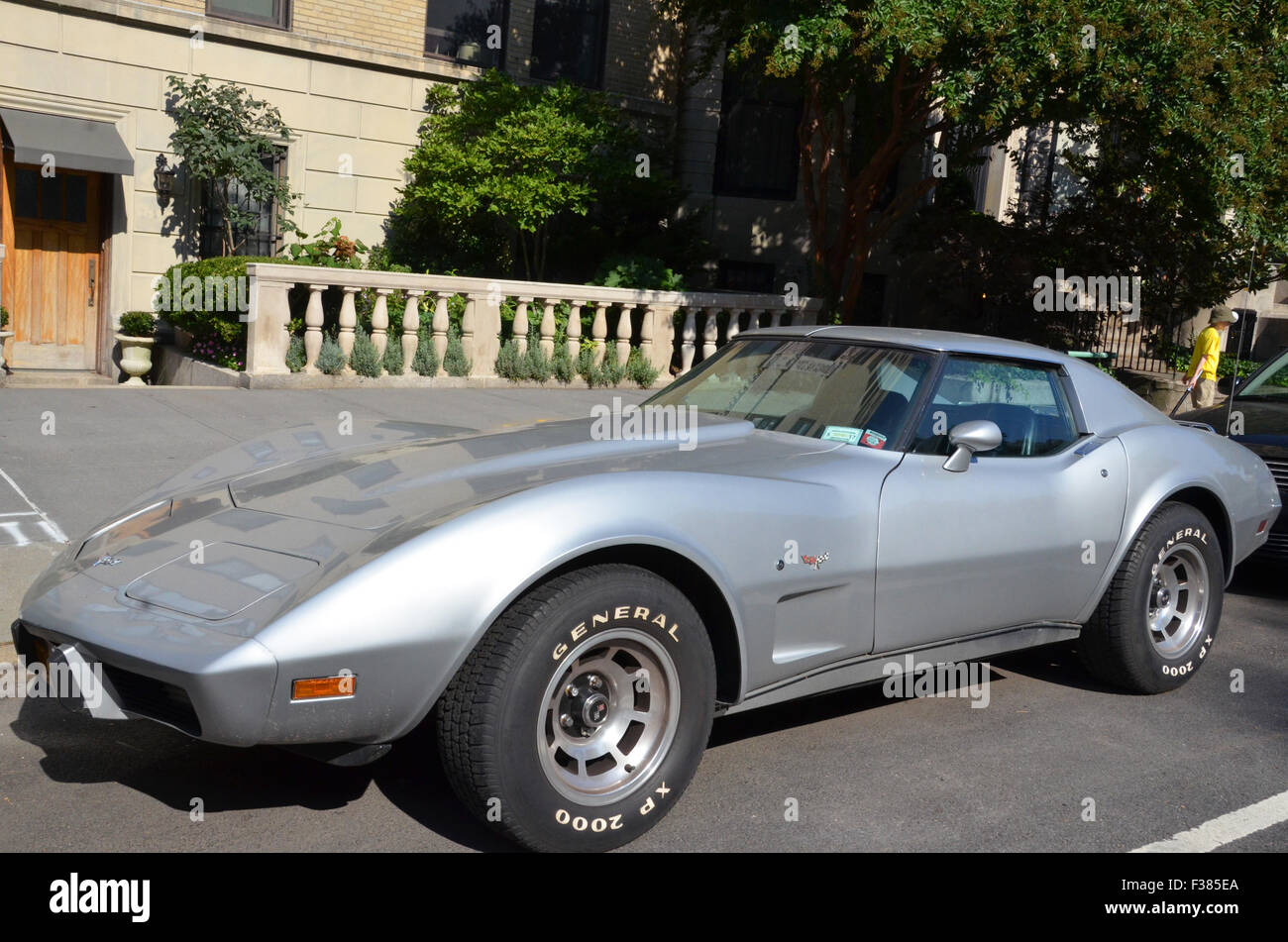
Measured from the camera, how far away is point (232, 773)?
3.97 meters

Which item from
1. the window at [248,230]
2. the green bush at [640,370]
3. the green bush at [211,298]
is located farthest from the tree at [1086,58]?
the window at [248,230]

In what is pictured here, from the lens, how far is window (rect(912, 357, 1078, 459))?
15.1 feet

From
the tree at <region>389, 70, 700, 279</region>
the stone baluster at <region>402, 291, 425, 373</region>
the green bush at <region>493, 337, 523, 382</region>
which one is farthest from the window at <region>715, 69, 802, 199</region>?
the stone baluster at <region>402, 291, 425, 373</region>

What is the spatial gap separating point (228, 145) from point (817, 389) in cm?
1231

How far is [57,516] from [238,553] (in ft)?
13.0

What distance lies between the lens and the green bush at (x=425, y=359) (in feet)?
42.2

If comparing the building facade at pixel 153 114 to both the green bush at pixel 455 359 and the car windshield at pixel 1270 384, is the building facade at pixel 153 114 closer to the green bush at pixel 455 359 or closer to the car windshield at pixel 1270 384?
the green bush at pixel 455 359

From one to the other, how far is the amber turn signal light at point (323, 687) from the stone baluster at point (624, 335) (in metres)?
11.4

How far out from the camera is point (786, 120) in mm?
20484

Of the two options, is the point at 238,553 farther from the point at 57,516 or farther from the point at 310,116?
the point at 310,116

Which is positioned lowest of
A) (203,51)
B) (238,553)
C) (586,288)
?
(238,553)

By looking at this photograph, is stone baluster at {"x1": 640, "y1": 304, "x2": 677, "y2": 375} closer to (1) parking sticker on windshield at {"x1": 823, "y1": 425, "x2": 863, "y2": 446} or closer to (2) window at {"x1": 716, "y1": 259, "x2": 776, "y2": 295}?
(2) window at {"x1": 716, "y1": 259, "x2": 776, "y2": 295}

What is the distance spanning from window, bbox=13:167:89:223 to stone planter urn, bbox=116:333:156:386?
1735 mm
